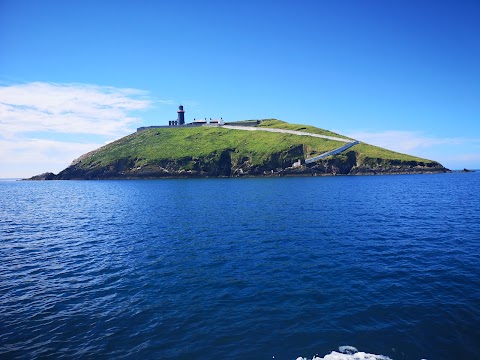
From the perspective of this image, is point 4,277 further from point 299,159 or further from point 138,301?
point 299,159

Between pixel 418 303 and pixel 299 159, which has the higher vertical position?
pixel 299 159

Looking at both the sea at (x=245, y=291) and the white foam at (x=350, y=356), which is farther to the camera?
the sea at (x=245, y=291)

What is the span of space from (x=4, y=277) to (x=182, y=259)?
16.9 meters

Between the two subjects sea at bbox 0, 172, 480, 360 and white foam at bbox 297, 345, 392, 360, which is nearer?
white foam at bbox 297, 345, 392, 360

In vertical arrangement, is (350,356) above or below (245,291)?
below

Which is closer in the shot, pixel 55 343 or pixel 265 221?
pixel 55 343

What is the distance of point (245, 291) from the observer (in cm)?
2403

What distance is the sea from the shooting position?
1706cm

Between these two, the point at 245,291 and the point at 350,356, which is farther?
the point at 245,291

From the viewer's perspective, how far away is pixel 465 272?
2683cm

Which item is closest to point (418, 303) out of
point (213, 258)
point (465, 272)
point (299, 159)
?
point (465, 272)

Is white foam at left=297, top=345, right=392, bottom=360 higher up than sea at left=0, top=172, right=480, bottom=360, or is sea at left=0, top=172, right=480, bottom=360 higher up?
sea at left=0, top=172, right=480, bottom=360

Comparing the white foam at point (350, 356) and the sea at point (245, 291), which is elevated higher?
the sea at point (245, 291)

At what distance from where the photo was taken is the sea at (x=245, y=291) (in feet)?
56.0
